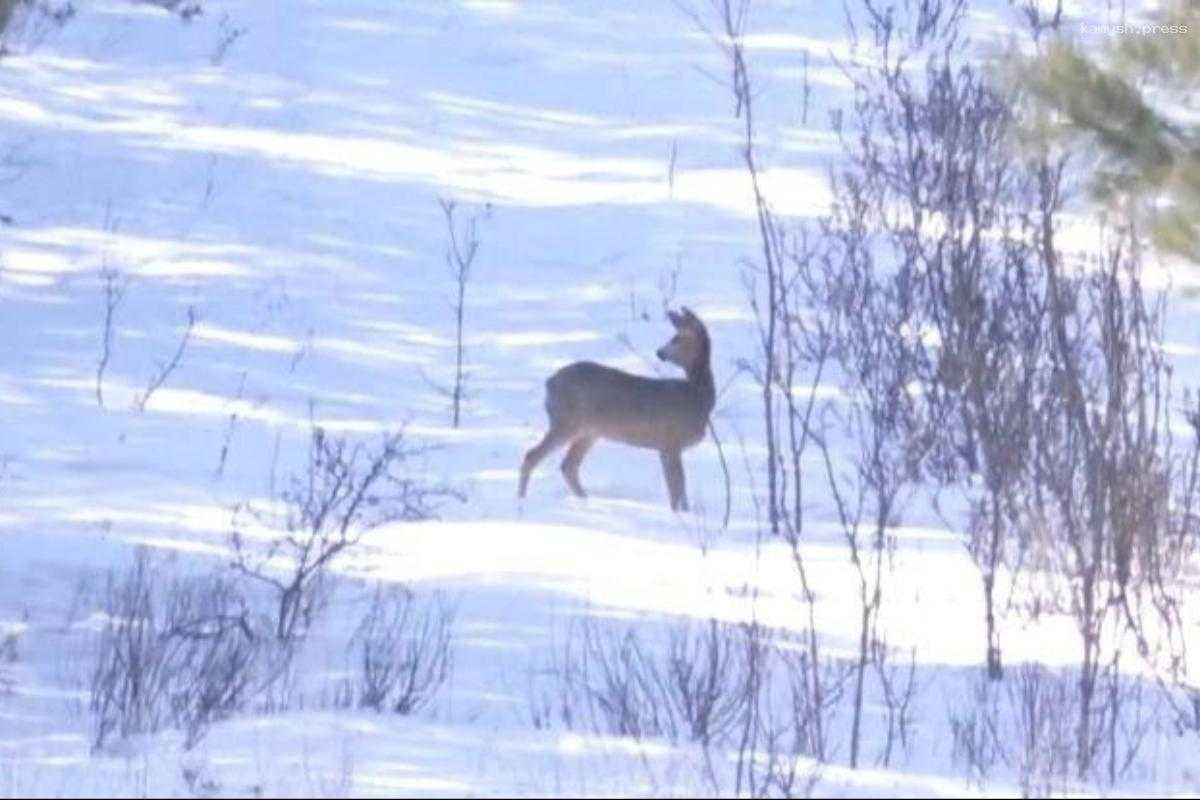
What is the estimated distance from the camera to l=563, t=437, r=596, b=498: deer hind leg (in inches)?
710

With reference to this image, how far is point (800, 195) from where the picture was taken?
87.5ft

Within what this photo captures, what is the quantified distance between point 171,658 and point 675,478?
20.8 ft

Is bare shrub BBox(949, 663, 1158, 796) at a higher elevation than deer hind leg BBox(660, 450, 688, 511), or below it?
higher

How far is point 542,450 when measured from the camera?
1822 cm

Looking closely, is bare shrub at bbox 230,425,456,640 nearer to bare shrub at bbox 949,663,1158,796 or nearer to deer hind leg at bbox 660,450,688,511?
deer hind leg at bbox 660,450,688,511

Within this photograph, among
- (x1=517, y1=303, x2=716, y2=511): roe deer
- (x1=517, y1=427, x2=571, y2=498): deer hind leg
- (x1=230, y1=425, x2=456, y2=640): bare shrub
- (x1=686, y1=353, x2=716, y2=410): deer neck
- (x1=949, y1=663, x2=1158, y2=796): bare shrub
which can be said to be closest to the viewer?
(x1=949, y1=663, x2=1158, y2=796): bare shrub

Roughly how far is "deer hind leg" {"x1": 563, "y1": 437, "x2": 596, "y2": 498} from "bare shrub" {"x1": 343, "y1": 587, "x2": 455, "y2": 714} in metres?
4.06

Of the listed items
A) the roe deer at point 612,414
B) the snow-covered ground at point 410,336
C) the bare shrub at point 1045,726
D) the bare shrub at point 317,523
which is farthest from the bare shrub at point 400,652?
the roe deer at point 612,414

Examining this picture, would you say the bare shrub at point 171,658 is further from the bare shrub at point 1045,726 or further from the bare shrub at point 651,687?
the bare shrub at point 1045,726

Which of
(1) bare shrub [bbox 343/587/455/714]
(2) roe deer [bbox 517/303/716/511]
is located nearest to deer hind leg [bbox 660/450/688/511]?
(2) roe deer [bbox 517/303/716/511]

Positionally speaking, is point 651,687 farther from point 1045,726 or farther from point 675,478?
point 675,478

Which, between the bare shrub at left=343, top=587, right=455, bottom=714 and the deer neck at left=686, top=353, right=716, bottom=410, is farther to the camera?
the deer neck at left=686, top=353, right=716, bottom=410

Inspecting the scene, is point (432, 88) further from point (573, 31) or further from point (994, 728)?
point (994, 728)

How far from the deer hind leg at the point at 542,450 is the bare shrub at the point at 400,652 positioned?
4.15 metres
